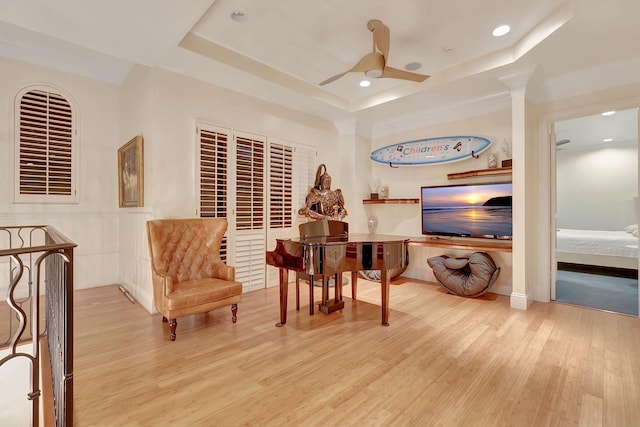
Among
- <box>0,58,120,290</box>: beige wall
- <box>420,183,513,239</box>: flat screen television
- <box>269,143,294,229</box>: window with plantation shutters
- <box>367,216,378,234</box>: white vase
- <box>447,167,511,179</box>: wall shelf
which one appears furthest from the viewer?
<box>367,216,378,234</box>: white vase

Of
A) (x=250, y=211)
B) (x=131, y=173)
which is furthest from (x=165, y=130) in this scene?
(x=250, y=211)

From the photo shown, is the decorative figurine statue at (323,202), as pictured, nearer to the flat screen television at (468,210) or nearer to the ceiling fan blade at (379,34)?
the flat screen television at (468,210)

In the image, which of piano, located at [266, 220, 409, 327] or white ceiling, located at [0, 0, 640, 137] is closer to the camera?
white ceiling, located at [0, 0, 640, 137]

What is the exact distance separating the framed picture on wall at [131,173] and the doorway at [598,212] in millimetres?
5476

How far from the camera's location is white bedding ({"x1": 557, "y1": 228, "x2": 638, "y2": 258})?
5.05 m

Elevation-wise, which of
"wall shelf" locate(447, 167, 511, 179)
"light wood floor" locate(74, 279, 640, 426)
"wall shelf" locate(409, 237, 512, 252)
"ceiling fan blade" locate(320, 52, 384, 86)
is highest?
"ceiling fan blade" locate(320, 52, 384, 86)

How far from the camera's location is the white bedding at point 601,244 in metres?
5.05

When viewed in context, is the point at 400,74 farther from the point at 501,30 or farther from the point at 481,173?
the point at 481,173

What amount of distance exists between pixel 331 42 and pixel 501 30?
1769mm

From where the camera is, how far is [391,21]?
115 inches

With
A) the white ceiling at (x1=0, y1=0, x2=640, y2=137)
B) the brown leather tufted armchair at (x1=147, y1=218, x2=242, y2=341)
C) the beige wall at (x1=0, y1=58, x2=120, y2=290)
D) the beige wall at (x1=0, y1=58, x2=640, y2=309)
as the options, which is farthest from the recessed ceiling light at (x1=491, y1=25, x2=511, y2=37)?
the beige wall at (x1=0, y1=58, x2=120, y2=290)

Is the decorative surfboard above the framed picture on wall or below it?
above

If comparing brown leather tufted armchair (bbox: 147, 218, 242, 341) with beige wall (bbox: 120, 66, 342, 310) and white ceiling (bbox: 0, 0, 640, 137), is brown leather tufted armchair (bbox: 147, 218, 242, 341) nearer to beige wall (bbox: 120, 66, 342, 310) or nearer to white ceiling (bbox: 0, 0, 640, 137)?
beige wall (bbox: 120, 66, 342, 310)

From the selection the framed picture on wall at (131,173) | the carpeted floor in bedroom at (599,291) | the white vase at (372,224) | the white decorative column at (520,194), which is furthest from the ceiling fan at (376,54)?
the carpeted floor in bedroom at (599,291)
